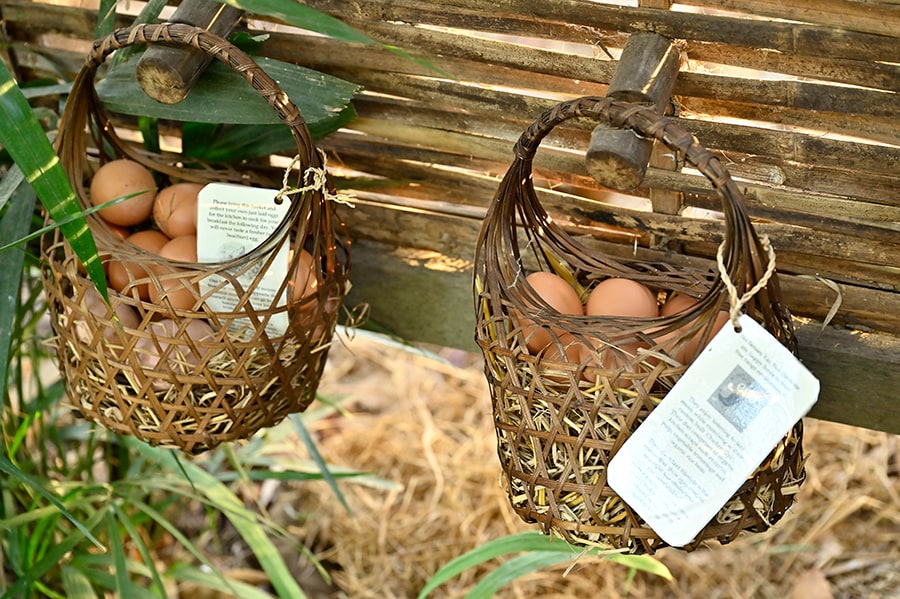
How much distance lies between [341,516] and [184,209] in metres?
0.79

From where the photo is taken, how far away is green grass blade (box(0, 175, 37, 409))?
3.28ft

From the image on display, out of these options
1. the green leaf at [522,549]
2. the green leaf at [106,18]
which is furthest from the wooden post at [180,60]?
the green leaf at [522,549]

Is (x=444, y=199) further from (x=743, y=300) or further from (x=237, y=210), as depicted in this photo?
(x=743, y=300)

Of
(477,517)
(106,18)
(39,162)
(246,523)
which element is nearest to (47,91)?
(106,18)

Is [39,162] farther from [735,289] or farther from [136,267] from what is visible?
[735,289]

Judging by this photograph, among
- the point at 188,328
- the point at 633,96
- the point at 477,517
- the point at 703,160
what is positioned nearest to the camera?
the point at 703,160

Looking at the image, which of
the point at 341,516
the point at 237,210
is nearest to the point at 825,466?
the point at 341,516

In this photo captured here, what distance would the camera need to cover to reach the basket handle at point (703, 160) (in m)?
0.74

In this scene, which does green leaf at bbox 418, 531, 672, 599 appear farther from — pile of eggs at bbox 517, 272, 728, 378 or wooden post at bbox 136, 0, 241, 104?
wooden post at bbox 136, 0, 241, 104

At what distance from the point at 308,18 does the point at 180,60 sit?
0.70 ft

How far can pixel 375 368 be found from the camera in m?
2.04

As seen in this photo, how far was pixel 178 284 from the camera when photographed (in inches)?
36.8

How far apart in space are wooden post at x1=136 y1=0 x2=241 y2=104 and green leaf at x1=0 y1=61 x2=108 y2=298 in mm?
135

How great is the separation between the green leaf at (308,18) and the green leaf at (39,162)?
0.70 ft
